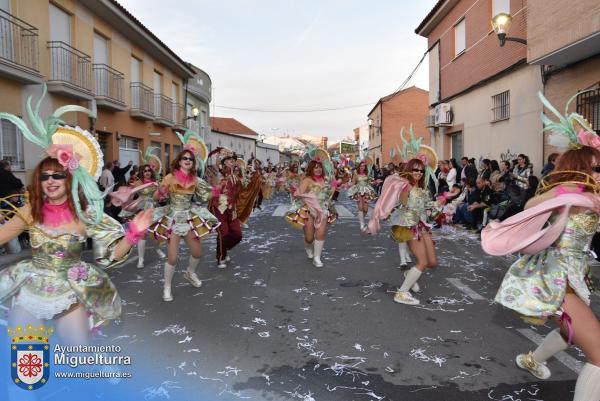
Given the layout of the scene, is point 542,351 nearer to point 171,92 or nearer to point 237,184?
point 237,184

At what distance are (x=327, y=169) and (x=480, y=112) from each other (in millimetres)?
9203

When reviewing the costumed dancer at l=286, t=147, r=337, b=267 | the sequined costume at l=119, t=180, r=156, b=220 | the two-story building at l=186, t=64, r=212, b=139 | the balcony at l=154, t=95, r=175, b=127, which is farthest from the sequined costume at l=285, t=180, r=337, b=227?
the two-story building at l=186, t=64, r=212, b=139

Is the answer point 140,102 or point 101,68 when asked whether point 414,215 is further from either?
point 140,102

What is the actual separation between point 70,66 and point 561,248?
48.9 feet

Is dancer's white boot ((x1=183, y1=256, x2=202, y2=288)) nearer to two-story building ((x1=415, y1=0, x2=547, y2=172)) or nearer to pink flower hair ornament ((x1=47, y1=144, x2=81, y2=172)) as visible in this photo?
pink flower hair ornament ((x1=47, y1=144, x2=81, y2=172))

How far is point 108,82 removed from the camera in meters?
16.7

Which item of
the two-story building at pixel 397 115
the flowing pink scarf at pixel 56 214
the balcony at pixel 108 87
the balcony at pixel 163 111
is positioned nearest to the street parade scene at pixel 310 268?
the flowing pink scarf at pixel 56 214

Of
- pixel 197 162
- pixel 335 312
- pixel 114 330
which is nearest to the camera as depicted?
pixel 114 330

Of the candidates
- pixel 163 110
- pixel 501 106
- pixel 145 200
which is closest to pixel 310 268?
pixel 145 200

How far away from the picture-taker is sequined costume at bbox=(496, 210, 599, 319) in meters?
2.79

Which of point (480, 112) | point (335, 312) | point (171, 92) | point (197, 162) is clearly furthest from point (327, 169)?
point (171, 92)

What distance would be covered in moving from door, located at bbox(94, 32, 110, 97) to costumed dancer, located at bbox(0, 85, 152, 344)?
14.6 meters

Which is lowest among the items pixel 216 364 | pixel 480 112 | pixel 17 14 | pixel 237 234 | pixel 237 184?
pixel 216 364

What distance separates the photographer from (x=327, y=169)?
8195 millimetres
